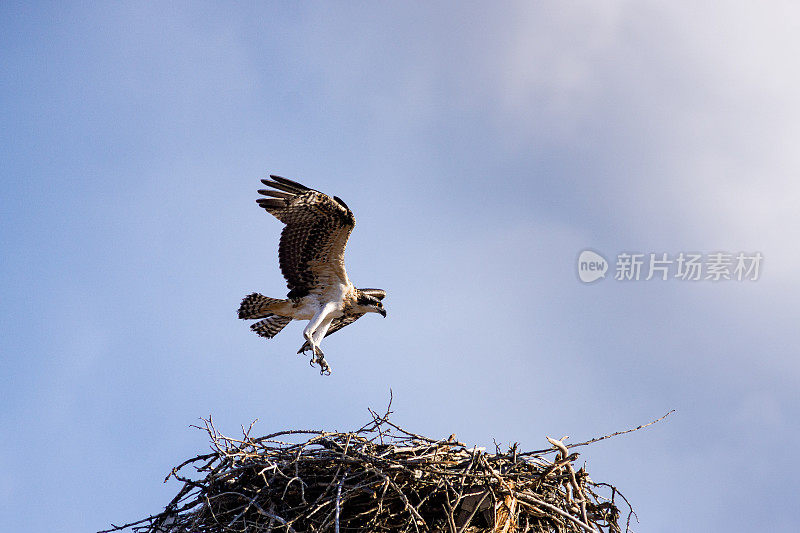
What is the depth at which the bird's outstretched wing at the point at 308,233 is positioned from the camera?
8.92 m

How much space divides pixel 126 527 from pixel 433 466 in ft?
8.38

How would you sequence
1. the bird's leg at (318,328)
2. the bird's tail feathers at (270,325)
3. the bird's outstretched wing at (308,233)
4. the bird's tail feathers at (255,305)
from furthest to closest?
the bird's tail feathers at (270,325), the bird's tail feathers at (255,305), the bird's leg at (318,328), the bird's outstretched wing at (308,233)

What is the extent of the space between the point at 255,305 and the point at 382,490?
16.9 ft

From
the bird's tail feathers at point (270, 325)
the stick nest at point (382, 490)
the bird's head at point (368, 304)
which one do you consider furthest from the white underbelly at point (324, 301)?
the stick nest at point (382, 490)

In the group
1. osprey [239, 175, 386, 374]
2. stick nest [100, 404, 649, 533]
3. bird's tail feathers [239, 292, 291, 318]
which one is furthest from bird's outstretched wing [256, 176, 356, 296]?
stick nest [100, 404, 649, 533]

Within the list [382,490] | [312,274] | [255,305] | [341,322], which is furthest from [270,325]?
[382,490]

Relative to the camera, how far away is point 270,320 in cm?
1075

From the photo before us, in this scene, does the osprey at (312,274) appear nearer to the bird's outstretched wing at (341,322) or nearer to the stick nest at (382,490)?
the bird's outstretched wing at (341,322)

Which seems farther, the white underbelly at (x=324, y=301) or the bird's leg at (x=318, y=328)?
the white underbelly at (x=324, y=301)

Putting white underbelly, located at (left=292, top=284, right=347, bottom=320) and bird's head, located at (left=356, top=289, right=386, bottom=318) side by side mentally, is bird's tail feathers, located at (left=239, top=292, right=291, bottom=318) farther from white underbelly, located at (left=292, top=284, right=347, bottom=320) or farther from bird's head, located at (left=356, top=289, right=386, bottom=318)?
bird's head, located at (left=356, top=289, right=386, bottom=318)

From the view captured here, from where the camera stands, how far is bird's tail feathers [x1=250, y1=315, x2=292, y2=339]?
1070 cm

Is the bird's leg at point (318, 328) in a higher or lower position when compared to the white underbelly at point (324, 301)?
lower

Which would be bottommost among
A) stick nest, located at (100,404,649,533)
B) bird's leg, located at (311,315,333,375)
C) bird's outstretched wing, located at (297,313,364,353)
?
stick nest, located at (100,404,649,533)

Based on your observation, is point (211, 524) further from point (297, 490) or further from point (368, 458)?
point (368, 458)
